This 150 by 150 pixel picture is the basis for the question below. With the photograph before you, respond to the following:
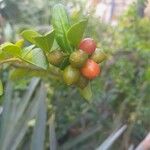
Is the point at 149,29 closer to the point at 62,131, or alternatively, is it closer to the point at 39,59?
the point at 62,131

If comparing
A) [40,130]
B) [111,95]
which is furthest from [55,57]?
[111,95]

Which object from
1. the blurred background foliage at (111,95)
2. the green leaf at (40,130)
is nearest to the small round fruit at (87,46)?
the green leaf at (40,130)

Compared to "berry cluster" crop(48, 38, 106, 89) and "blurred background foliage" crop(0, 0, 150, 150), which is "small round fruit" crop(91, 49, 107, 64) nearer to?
"berry cluster" crop(48, 38, 106, 89)

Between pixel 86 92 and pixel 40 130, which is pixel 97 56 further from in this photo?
pixel 40 130

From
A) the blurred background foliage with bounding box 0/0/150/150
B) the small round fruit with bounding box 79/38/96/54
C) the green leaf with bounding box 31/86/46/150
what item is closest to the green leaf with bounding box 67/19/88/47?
the small round fruit with bounding box 79/38/96/54

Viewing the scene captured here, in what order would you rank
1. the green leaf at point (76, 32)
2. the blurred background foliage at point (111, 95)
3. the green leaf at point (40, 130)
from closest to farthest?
the green leaf at point (76, 32) < the green leaf at point (40, 130) < the blurred background foliage at point (111, 95)

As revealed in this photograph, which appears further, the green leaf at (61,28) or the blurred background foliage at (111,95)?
the blurred background foliage at (111,95)

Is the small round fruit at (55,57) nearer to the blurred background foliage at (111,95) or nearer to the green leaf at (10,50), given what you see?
the green leaf at (10,50)
